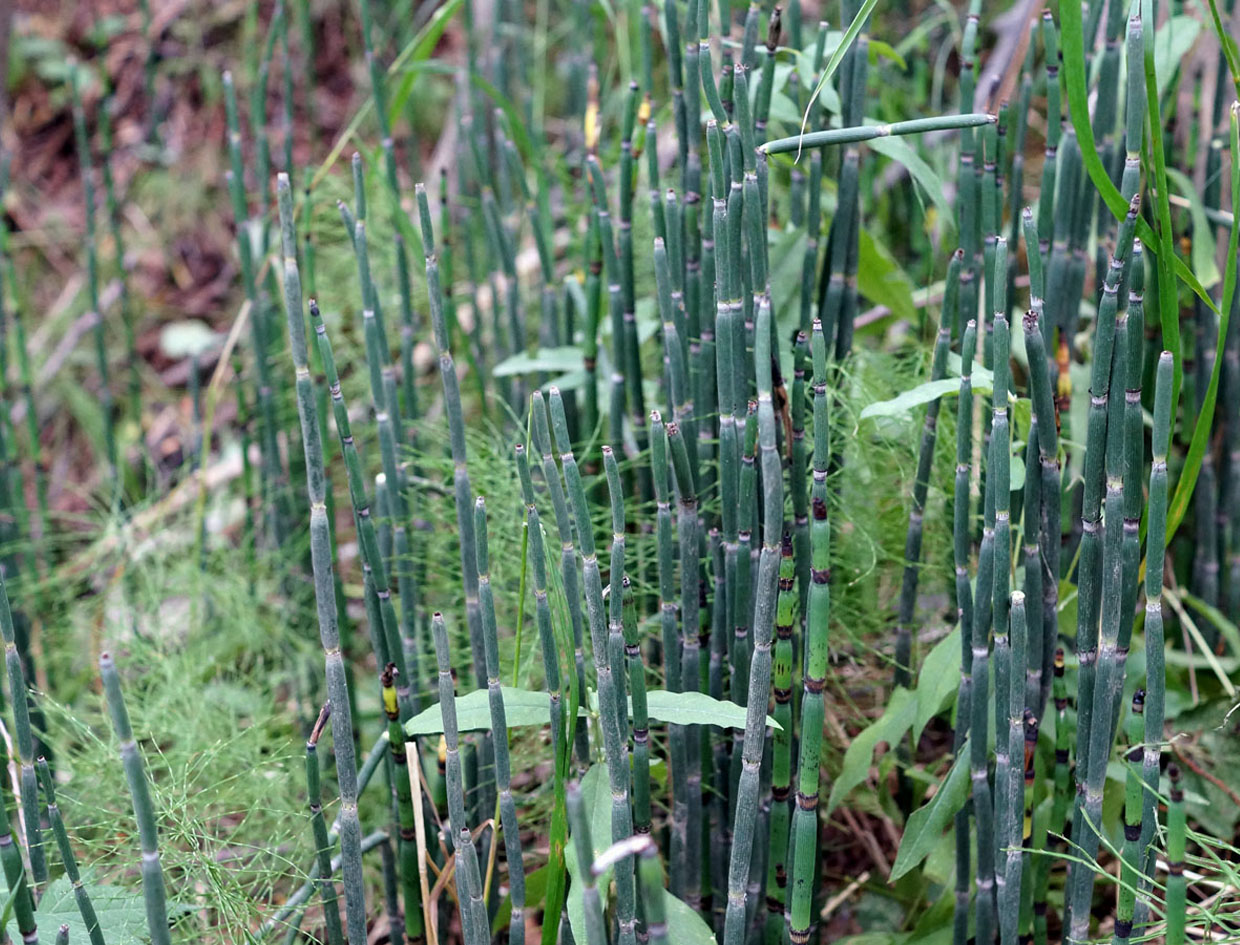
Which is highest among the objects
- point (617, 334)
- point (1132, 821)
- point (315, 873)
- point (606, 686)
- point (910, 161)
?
point (910, 161)

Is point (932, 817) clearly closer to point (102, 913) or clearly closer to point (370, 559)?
point (370, 559)

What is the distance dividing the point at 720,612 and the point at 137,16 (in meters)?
2.74

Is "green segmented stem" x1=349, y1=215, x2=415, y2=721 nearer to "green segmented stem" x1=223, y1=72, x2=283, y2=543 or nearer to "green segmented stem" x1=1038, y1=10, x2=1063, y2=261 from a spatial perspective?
"green segmented stem" x1=223, y1=72, x2=283, y2=543

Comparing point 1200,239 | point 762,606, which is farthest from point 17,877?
point 1200,239

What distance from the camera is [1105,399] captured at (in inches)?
28.0

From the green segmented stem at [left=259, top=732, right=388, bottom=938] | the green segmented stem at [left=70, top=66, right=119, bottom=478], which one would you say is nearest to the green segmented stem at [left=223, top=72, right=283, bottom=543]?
the green segmented stem at [left=70, top=66, right=119, bottom=478]

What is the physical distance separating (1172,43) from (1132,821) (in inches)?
28.3

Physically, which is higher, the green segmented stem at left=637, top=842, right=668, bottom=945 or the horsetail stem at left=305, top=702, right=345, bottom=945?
the green segmented stem at left=637, top=842, right=668, bottom=945

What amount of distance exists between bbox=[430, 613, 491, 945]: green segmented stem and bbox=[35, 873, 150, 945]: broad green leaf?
25 cm

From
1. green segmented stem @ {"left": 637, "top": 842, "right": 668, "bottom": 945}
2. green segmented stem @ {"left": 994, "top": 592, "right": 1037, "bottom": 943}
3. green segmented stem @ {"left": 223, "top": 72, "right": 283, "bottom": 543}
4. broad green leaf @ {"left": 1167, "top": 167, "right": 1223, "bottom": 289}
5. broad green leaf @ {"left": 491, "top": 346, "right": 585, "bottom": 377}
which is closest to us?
green segmented stem @ {"left": 637, "top": 842, "right": 668, "bottom": 945}

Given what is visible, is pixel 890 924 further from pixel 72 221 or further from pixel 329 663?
pixel 72 221

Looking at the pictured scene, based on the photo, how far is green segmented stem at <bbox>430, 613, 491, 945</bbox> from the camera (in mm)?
677

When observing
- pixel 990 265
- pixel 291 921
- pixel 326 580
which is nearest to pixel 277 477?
pixel 291 921

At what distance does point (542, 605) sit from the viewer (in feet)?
2.29
